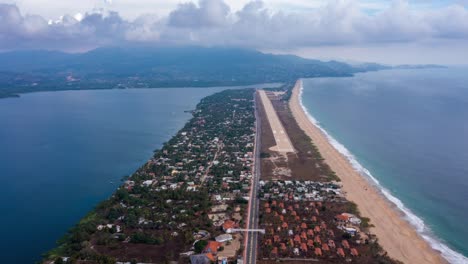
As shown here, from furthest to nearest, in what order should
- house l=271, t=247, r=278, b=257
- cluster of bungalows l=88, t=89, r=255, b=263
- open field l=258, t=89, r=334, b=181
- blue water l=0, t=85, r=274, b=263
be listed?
open field l=258, t=89, r=334, b=181 → blue water l=0, t=85, r=274, b=263 → cluster of bungalows l=88, t=89, r=255, b=263 → house l=271, t=247, r=278, b=257

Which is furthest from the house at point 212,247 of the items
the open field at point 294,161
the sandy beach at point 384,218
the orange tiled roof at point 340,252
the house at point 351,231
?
the open field at point 294,161

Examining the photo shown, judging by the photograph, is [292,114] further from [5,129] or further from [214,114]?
[5,129]

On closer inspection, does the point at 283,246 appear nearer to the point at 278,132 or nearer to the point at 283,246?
the point at 283,246

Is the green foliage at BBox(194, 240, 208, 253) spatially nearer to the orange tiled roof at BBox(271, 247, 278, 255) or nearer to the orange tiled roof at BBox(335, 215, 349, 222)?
the orange tiled roof at BBox(271, 247, 278, 255)

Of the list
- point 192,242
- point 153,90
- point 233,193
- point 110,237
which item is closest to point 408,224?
point 233,193

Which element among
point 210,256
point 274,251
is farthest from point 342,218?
point 210,256

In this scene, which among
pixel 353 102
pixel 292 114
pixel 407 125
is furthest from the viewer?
pixel 353 102

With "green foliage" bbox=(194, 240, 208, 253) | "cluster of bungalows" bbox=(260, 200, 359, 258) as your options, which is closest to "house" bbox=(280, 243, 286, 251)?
"cluster of bungalows" bbox=(260, 200, 359, 258)
